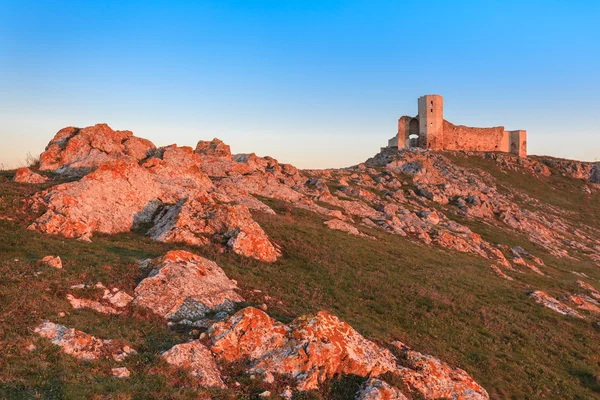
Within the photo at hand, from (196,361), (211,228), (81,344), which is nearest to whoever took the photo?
(81,344)

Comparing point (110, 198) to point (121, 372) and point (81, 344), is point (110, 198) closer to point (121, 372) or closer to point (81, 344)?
point (81, 344)

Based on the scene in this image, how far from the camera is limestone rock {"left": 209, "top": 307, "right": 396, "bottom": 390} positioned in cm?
1230

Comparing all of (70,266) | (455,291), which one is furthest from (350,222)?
(70,266)

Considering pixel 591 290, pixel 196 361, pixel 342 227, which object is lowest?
pixel 591 290

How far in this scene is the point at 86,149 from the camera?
1495 inches

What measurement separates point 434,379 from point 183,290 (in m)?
10.6

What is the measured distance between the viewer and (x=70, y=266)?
17.1m

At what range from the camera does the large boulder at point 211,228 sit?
25516mm

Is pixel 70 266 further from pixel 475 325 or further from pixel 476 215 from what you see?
pixel 476 215

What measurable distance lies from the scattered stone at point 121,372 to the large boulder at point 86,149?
29.0m

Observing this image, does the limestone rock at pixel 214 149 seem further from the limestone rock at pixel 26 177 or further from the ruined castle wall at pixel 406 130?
the ruined castle wall at pixel 406 130

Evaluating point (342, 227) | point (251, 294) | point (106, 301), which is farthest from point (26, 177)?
point (342, 227)

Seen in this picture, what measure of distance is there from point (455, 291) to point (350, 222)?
1857 cm

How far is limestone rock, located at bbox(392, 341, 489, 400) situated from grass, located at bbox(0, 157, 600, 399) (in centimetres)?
198
